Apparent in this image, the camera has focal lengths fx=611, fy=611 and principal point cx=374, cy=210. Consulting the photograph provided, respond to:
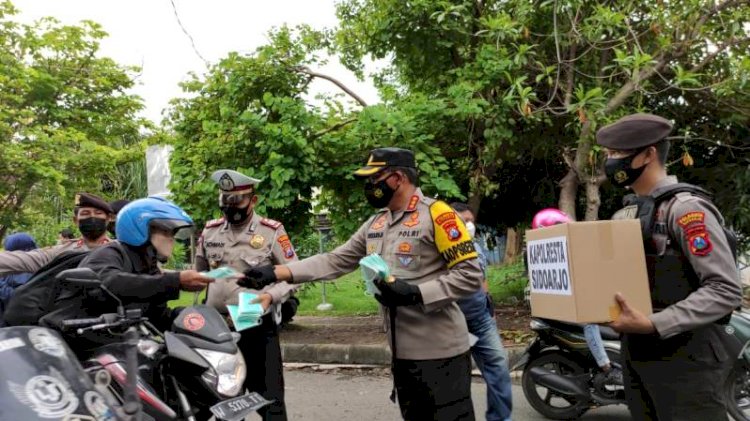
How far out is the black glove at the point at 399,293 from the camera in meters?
2.58

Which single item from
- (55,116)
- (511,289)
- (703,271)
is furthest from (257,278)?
(55,116)

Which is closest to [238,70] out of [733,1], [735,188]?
[733,1]

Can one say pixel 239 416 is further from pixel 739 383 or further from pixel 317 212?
pixel 317 212

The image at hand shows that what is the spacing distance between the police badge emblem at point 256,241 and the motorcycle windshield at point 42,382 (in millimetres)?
1792

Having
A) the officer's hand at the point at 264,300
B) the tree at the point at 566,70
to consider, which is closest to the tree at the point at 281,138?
the tree at the point at 566,70

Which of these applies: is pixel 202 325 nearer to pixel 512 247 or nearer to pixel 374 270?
pixel 374 270

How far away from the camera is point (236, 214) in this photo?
12.6ft

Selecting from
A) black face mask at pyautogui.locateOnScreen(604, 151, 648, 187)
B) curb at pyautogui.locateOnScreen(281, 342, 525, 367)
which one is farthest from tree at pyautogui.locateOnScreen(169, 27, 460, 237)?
black face mask at pyautogui.locateOnScreen(604, 151, 648, 187)

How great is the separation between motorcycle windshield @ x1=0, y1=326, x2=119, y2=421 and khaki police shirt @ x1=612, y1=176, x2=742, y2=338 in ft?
5.95

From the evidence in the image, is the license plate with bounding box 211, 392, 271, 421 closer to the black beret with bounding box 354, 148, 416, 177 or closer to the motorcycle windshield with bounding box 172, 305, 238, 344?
the motorcycle windshield with bounding box 172, 305, 238, 344

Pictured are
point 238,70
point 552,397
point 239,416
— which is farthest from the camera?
point 238,70

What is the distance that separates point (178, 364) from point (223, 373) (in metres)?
0.20

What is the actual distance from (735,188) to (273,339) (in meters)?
6.85

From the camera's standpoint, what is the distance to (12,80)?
11.9 meters
